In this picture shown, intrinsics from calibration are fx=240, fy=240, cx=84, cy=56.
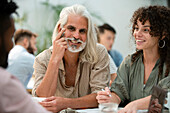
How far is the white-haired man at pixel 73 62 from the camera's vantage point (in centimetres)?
197

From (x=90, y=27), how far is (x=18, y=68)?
2.03m

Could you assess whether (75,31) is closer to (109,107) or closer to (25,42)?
(109,107)

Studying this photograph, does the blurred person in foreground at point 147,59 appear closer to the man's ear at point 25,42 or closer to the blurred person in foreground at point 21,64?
the blurred person in foreground at point 21,64

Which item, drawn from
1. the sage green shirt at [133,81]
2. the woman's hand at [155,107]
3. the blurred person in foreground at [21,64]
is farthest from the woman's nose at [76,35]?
the blurred person in foreground at [21,64]

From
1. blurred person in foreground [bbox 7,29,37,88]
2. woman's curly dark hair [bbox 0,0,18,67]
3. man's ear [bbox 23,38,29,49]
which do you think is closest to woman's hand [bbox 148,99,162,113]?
woman's curly dark hair [bbox 0,0,18,67]

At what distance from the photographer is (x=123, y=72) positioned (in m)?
1.99

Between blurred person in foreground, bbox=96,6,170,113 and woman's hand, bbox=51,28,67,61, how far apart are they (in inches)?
20.1

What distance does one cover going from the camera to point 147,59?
6.36 ft

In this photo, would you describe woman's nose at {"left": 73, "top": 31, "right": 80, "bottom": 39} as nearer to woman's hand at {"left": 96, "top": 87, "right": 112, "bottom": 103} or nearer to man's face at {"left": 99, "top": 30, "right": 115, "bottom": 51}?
woman's hand at {"left": 96, "top": 87, "right": 112, "bottom": 103}

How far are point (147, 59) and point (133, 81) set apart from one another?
21cm

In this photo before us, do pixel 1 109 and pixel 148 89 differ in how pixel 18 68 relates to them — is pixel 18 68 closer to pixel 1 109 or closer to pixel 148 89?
pixel 148 89

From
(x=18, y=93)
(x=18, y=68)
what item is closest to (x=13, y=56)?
(x=18, y=68)

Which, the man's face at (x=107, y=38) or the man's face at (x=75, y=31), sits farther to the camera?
the man's face at (x=107, y=38)

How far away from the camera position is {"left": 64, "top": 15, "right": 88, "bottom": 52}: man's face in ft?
6.67
